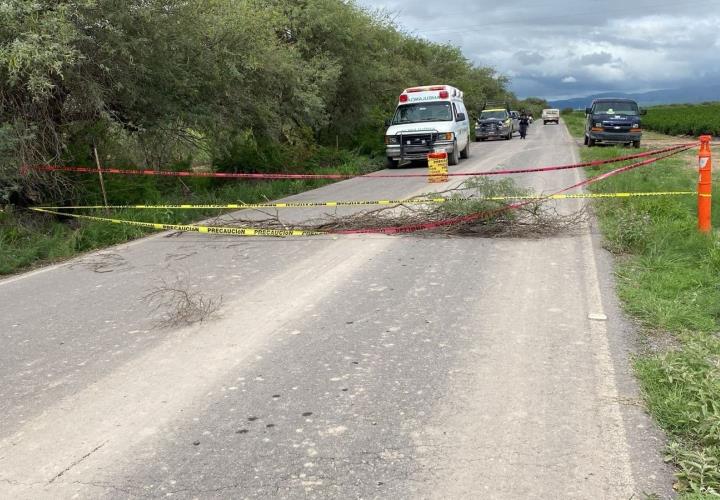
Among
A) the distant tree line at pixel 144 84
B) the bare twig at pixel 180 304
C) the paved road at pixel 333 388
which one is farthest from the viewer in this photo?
the distant tree line at pixel 144 84

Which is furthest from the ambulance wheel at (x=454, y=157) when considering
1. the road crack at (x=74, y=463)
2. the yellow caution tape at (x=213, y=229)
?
the road crack at (x=74, y=463)

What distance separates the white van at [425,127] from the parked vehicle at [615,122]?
6599 mm

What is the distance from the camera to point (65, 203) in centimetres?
1086

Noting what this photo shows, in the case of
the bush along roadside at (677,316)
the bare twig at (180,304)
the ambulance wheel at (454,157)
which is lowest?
the bush along roadside at (677,316)

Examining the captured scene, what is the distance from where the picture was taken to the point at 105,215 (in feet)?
34.8

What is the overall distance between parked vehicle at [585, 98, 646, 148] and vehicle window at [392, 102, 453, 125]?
785 cm

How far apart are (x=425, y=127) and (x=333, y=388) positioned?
18303 mm

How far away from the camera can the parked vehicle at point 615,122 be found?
2573cm

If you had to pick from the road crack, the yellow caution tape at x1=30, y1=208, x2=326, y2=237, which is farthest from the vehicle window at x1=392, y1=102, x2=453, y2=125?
the road crack

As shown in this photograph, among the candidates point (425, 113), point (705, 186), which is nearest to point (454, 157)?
point (425, 113)

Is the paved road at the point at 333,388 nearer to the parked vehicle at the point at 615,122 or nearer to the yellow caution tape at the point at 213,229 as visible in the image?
the yellow caution tape at the point at 213,229

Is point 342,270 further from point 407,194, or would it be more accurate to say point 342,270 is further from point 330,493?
point 407,194

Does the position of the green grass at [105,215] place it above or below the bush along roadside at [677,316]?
above

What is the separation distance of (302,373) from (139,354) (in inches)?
52.4
